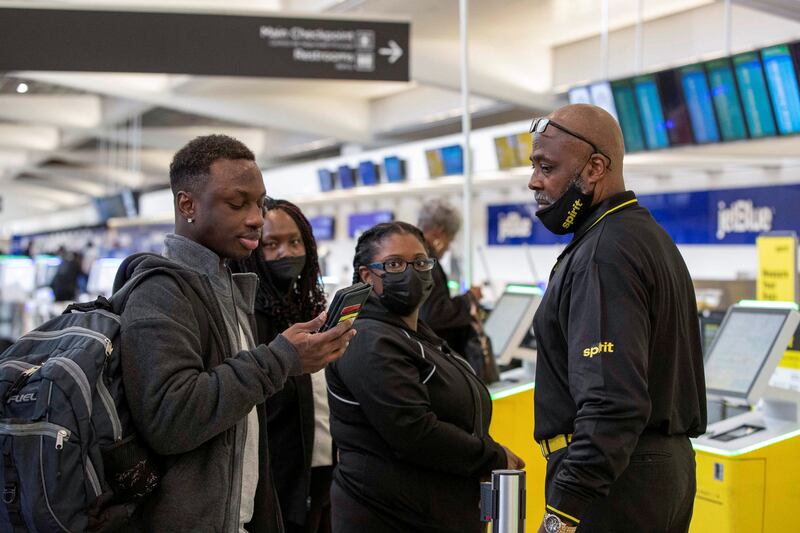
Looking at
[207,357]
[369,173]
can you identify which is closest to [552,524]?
[207,357]

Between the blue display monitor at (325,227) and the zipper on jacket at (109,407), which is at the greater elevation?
the zipper on jacket at (109,407)

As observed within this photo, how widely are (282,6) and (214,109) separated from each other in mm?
4708

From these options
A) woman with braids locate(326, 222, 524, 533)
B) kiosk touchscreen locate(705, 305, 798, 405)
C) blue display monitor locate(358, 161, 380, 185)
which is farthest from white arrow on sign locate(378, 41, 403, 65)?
blue display monitor locate(358, 161, 380, 185)

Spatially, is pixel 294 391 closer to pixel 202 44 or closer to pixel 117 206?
pixel 202 44

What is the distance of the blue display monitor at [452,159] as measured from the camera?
42.6 ft

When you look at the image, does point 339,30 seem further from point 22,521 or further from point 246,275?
point 22,521

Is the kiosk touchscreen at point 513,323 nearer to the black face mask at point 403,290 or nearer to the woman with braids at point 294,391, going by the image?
the woman with braids at point 294,391

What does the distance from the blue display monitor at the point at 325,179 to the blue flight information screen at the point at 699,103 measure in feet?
30.7

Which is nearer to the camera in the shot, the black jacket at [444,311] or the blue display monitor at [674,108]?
the black jacket at [444,311]

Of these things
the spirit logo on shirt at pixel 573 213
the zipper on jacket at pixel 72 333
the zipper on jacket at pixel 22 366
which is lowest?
the zipper on jacket at pixel 22 366

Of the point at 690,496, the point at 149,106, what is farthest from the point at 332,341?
the point at 149,106

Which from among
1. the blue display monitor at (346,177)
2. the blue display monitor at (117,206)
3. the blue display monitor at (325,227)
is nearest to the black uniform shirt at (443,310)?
the blue display monitor at (346,177)

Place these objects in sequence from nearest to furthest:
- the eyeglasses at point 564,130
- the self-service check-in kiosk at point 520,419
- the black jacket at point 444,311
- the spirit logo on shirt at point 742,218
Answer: the eyeglasses at point 564,130
the black jacket at point 444,311
the self-service check-in kiosk at point 520,419
the spirit logo on shirt at point 742,218

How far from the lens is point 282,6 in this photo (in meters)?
10.1
